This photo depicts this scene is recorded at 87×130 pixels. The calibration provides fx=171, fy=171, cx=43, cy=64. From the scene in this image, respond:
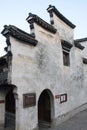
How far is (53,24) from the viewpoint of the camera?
10812 mm

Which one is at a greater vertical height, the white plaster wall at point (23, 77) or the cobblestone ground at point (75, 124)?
the white plaster wall at point (23, 77)

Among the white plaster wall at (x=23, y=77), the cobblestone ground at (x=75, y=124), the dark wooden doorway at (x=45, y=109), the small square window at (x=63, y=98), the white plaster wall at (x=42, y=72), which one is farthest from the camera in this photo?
the small square window at (x=63, y=98)

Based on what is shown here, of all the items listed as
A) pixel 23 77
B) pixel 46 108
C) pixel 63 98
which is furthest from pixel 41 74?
pixel 63 98

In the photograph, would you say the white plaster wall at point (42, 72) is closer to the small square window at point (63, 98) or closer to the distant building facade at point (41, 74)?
the distant building facade at point (41, 74)

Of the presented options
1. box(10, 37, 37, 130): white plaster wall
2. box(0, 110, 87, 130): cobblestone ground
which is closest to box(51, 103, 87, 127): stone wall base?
box(0, 110, 87, 130): cobblestone ground

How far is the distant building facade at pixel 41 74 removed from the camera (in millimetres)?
7449

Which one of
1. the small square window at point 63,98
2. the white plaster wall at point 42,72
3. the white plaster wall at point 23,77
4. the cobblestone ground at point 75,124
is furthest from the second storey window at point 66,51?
the cobblestone ground at point 75,124

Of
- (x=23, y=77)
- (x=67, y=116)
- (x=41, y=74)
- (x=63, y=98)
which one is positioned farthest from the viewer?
(x=67, y=116)

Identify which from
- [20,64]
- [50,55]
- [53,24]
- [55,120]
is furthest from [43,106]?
[53,24]

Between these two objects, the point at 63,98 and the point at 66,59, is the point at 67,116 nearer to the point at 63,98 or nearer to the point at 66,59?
the point at 63,98

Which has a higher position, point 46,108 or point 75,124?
point 46,108

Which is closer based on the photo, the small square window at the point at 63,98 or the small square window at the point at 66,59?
the small square window at the point at 63,98

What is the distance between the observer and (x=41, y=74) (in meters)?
9.05

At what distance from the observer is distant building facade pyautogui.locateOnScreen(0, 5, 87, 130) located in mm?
7449
